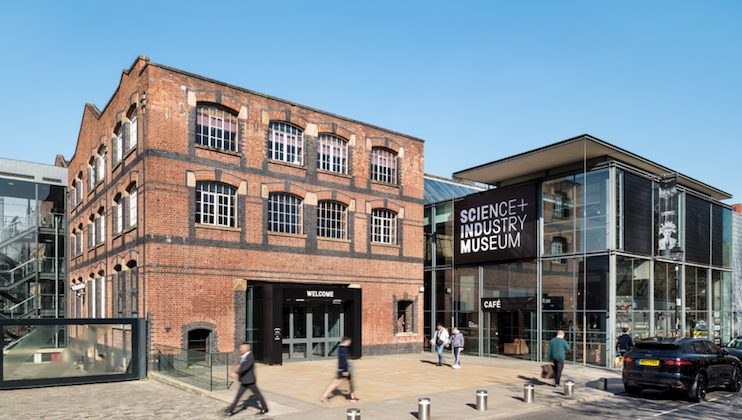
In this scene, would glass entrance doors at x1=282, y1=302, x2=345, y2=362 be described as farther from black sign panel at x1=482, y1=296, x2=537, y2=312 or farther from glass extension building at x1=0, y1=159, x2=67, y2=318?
glass extension building at x1=0, y1=159, x2=67, y2=318

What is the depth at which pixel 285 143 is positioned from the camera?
82.4 feet

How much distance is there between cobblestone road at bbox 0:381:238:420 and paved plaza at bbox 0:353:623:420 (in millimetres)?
22

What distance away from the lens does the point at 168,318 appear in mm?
20859

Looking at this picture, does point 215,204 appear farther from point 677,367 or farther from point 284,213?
point 677,367

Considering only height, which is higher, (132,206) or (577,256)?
(132,206)

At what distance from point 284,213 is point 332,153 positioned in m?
3.86

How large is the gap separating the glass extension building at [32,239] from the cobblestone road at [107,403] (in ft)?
76.7

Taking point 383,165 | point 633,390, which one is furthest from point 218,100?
point 633,390

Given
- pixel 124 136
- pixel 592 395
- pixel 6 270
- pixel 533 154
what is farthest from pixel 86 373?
pixel 6 270

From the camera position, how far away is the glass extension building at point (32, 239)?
37.0m

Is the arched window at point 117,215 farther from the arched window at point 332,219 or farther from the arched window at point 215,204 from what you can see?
the arched window at point 332,219

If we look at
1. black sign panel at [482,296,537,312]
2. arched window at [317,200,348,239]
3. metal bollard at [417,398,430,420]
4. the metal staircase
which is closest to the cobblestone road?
metal bollard at [417,398,430,420]

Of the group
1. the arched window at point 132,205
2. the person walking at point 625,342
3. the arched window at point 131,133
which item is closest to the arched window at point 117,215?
the arched window at point 132,205

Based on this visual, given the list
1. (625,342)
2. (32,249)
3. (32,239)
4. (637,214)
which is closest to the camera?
(625,342)
